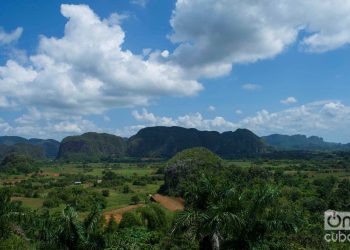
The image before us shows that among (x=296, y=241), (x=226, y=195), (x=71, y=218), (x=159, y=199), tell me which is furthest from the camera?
(x=159, y=199)

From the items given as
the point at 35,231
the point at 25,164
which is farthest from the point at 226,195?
the point at 25,164

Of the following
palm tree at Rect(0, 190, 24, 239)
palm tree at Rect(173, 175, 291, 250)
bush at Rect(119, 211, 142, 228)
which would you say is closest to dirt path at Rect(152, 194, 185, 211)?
bush at Rect(119, 211, 142, 228)

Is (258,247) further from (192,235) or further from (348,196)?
(348,196)

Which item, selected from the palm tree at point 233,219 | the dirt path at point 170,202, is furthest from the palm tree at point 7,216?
the dirt path at point 170,202

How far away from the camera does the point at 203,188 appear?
18062mm

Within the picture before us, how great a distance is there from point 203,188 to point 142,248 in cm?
675

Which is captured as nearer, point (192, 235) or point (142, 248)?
point (192, 235)

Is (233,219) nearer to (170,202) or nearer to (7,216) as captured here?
(7,216)

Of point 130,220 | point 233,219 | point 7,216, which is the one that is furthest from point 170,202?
point 233,219

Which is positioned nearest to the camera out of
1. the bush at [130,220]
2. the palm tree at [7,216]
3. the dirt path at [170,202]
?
the palm tree at [7,216]

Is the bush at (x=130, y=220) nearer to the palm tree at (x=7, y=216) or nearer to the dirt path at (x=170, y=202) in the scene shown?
the palm tree at (x=7, y=216)

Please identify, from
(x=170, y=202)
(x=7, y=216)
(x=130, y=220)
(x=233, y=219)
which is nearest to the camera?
(x=233, y=219)

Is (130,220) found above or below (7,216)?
below

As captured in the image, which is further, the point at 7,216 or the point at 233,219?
the point at 7,216
